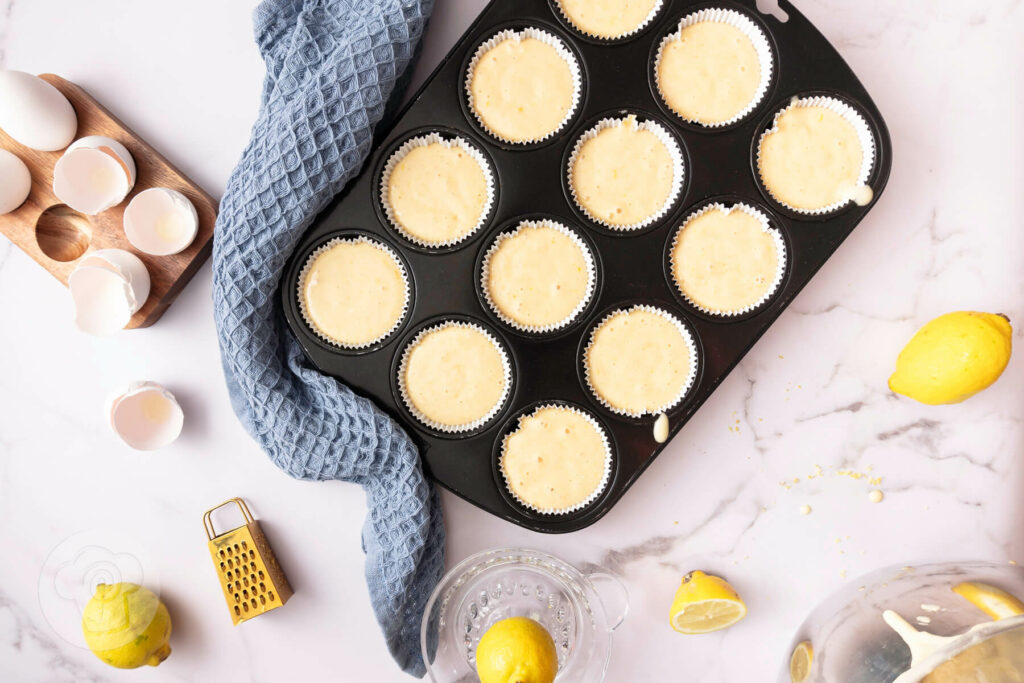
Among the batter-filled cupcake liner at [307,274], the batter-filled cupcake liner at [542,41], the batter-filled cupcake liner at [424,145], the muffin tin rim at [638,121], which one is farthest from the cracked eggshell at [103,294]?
the muffin tin rim at [638,121]

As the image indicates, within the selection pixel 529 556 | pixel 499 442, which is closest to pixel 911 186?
pixel 499 442

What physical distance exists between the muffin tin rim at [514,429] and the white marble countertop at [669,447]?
0.27 m

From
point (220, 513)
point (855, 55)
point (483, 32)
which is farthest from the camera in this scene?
point (220, 513)

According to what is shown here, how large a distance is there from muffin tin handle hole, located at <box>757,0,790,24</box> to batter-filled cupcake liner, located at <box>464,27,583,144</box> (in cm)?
53

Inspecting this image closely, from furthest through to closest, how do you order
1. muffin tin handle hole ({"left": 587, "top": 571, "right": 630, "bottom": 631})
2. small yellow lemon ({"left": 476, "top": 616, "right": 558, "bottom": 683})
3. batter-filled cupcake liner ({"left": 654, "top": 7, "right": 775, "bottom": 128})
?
muffin tin handle hole ({"left": 587, "top": 571, "right": 630, "bottom": 631}) < batter-filled cupcake liner ({"left": 654, "top": 7, "right": 775, "bottom": 128}) < small yellow lemon ({"left": 476, "top": 616, "right": 558, "bottom": 683})

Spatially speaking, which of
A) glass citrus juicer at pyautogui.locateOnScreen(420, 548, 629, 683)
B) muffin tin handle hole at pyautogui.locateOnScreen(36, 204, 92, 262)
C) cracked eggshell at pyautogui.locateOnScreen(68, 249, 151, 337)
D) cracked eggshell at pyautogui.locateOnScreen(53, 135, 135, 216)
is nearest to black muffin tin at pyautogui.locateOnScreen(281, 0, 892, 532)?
glass citrus juicer at pyautogui.locateOnScreen(420, 548, 629, 683)

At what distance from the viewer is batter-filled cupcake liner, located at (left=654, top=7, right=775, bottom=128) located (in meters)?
1.84

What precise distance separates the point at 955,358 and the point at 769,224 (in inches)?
24.9

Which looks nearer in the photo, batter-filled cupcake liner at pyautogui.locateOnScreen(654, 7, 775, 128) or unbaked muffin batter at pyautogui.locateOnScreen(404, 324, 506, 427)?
batter-filled cupcake liner at pyautogui.locateOnScreen(654, 7, 775, 128)

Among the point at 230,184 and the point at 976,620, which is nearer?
the point at 976,620

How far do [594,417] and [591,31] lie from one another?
108cm

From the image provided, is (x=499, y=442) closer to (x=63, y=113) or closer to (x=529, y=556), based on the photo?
(x=529, y=556)

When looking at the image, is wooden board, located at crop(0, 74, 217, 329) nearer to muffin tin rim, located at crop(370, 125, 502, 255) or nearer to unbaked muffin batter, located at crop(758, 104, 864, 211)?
muffin tin rim, located at crop(370, 125, 502, 255)

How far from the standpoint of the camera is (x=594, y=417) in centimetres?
196
